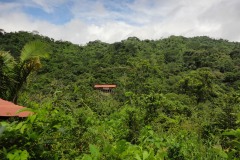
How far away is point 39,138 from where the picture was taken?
1.35 m

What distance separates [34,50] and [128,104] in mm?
4333

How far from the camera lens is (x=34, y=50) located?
299 inches

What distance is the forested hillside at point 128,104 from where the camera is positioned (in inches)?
51.6

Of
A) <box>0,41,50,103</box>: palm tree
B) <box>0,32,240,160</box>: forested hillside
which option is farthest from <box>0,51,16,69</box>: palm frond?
<box>0,32,240,160</box>: forested hillside

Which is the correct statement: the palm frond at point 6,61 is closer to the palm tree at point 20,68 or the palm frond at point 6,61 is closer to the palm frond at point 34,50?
the palm tree at point 20,68

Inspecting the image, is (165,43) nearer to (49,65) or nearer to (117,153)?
(49,65)

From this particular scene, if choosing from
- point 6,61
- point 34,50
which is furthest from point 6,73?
point 34,50

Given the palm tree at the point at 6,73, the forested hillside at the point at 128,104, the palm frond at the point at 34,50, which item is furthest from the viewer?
the palm tree at the point at 6,73

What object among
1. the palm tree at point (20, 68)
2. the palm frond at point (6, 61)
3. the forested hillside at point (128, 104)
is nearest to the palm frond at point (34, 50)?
the palm tree at point (20, 68)

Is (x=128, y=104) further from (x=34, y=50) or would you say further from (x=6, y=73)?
(x=6, y=73)

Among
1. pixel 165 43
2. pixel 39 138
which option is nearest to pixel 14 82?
pixel 39 138

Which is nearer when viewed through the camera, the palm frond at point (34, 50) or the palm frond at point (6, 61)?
the palm frond at point (34, 50)

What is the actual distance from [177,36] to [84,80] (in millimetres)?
36899

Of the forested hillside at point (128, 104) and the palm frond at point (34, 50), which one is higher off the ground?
the palm frond at point (34, 50)
